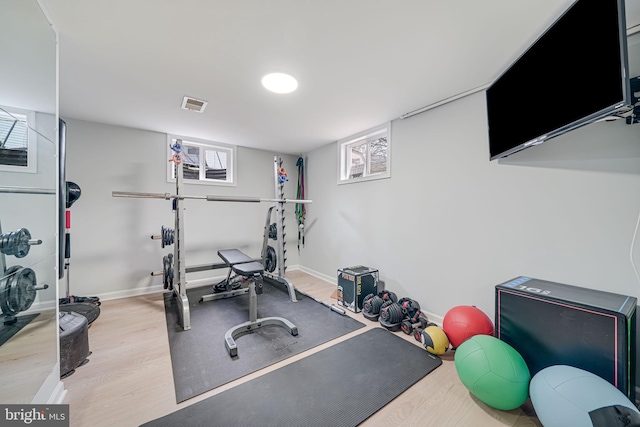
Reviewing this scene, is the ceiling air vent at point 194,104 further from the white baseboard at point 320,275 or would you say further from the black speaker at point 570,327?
the black speaker at point 570,327

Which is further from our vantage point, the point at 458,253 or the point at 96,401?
the point at 458,253

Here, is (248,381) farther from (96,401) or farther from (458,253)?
(458,253)

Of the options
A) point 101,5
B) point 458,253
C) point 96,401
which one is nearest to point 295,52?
point 101,5

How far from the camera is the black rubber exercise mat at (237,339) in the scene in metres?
1.76

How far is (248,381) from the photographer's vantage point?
5.54 feet

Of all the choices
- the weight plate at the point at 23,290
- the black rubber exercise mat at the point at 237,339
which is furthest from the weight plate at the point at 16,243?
the black rubber exercise mat at the point at 237,339

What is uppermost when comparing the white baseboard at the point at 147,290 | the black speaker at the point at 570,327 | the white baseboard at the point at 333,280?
the black speaker at the point at 570,327

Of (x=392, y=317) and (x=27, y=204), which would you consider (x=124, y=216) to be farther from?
(x=392, y=317)

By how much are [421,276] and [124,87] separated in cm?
373

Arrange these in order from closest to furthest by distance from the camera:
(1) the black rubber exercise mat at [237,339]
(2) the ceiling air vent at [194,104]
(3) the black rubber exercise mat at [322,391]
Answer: (3) the black rubber exercise mat at [322,391] < (1) the black rubber exercise mat at [237,339] < (2) the ceiling air vent at [194,104]

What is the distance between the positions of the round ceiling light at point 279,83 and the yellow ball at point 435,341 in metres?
2.59

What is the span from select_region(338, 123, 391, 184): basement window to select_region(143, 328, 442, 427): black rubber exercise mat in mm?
2121

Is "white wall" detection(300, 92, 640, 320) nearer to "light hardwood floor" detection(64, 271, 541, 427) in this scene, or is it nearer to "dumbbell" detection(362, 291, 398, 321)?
"dumbbell" detection(362, 291, 398, 321)

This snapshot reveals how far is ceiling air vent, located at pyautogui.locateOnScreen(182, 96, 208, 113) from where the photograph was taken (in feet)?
8.36
